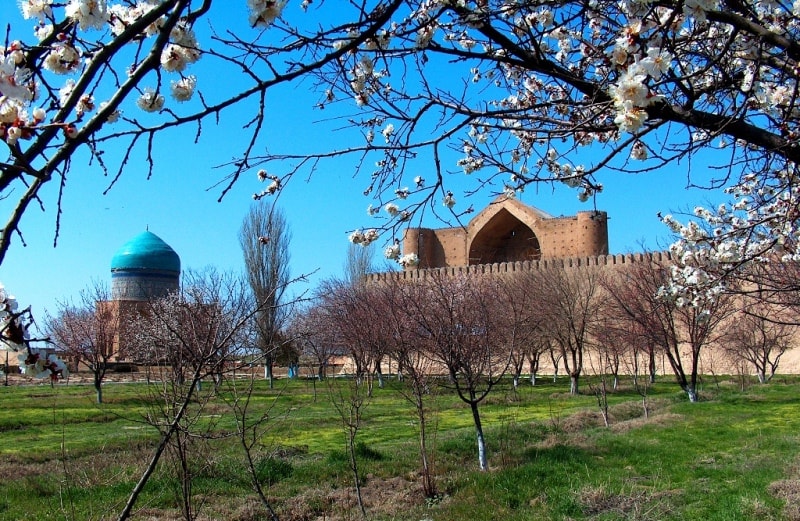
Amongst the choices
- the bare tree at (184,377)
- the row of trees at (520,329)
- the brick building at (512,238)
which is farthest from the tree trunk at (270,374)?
the bare tree at (184,377)

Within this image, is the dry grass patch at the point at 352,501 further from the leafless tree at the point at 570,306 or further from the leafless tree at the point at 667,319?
the leafless tree at the point at 570,306

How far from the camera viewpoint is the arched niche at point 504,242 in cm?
3597

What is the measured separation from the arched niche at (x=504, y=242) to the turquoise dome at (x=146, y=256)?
15.9m

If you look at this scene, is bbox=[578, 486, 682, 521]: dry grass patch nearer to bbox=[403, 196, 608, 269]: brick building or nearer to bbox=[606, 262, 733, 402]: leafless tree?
bbox=[606, 262, 733, 402]: leafless tree

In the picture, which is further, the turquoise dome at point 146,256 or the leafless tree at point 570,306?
the turquoise dome at point 146,256

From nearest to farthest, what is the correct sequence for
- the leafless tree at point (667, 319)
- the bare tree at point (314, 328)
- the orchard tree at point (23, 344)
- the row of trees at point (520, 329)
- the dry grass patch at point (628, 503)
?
the orchard tree at point (23, 344), the dry grass patch at point (628, 503), the row of trees at point (520, 329), the leafless tree at point (667, 319), the bare tree at point (314, 328)

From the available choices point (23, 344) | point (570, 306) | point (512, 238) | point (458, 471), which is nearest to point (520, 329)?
point (458, 471)

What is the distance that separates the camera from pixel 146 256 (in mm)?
37531

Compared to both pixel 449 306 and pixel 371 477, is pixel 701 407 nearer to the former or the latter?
pixel 449 306

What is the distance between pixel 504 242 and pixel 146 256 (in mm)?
18823

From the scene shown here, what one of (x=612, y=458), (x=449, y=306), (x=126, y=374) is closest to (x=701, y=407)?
(x=612, y=458)

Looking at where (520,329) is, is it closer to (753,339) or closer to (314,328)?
(753,339)

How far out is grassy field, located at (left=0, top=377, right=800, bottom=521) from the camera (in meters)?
5.62

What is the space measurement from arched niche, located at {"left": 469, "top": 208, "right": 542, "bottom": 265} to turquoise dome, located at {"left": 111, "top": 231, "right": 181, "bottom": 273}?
15923mm
